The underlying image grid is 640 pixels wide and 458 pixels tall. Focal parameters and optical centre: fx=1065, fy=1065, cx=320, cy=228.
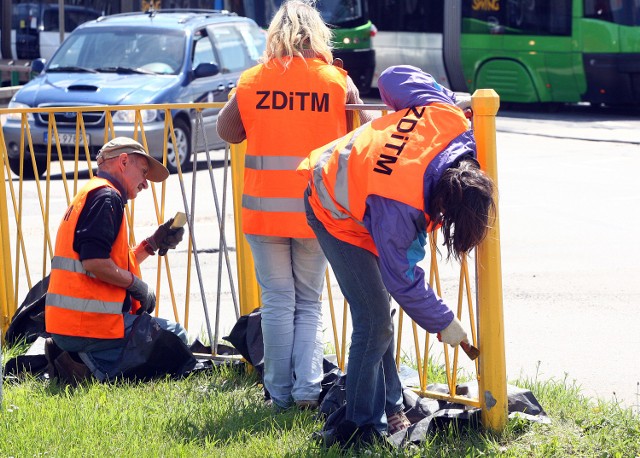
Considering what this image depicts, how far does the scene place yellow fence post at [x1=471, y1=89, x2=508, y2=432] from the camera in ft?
12.8

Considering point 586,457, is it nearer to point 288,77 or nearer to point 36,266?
point 288,77

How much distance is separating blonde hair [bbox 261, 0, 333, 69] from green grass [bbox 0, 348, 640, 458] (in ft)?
4.68

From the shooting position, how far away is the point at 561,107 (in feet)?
65.6

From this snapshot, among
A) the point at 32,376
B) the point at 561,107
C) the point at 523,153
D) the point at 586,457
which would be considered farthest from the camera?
the point at 561,107

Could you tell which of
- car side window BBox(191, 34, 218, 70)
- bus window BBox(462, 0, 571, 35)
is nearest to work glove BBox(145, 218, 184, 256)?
car side window BBox(191, 34, 218, 70)

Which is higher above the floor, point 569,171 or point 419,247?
point 419,247

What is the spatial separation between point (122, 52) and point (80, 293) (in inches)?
341

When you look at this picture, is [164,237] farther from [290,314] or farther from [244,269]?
[290,314]

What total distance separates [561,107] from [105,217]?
650 inches

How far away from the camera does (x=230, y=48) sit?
13.4 metres

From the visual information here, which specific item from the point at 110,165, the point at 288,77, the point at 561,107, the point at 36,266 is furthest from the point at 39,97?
the point at 561,107

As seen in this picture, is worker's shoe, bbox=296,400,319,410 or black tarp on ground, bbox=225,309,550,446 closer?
black tarp on ground, bbox=225,309,550,446

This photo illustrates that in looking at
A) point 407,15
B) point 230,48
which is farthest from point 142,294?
point 407,15

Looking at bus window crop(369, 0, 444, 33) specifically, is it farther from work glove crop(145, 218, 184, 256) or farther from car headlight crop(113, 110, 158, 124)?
work glove crop(145, 218, 184, 256)
